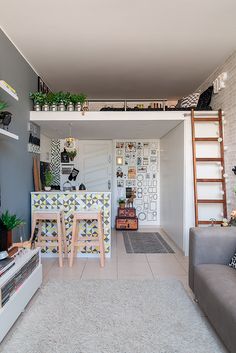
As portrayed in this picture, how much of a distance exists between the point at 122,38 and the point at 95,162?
12.5 ft

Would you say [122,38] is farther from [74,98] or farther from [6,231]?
[6,231]

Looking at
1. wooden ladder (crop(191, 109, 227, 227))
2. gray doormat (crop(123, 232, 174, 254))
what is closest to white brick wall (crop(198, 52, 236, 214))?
wooden ladder (crop(191, 109, 227, 227))

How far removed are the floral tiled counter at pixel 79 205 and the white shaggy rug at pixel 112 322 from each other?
45.4 inches

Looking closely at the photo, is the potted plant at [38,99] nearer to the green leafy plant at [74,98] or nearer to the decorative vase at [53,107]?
the decorative vase at [53,107]

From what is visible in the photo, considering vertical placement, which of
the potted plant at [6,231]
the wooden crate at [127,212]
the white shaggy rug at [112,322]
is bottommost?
the white shaggy rug at [112,322]

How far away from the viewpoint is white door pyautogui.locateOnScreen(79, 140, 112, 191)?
688cm

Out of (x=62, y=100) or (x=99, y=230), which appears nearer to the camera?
(x=99, y=230)

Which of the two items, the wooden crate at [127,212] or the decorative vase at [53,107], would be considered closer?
the decorative vase at [53,107]

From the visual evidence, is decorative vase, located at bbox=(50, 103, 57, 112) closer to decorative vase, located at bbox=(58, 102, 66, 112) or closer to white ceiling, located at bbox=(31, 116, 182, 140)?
decorative vase, located at bbox=(58, 102, 66, 112)

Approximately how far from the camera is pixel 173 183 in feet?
16.9

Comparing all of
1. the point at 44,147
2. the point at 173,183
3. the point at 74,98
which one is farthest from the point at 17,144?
the point at 173,183

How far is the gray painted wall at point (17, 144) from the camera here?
324cm

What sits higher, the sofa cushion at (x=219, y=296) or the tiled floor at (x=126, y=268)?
the sofa cushion at (x=219, y=296)

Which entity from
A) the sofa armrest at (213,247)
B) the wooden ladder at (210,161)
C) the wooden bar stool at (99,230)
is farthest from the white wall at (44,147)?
Result: the sofa armrest at (213,247)
